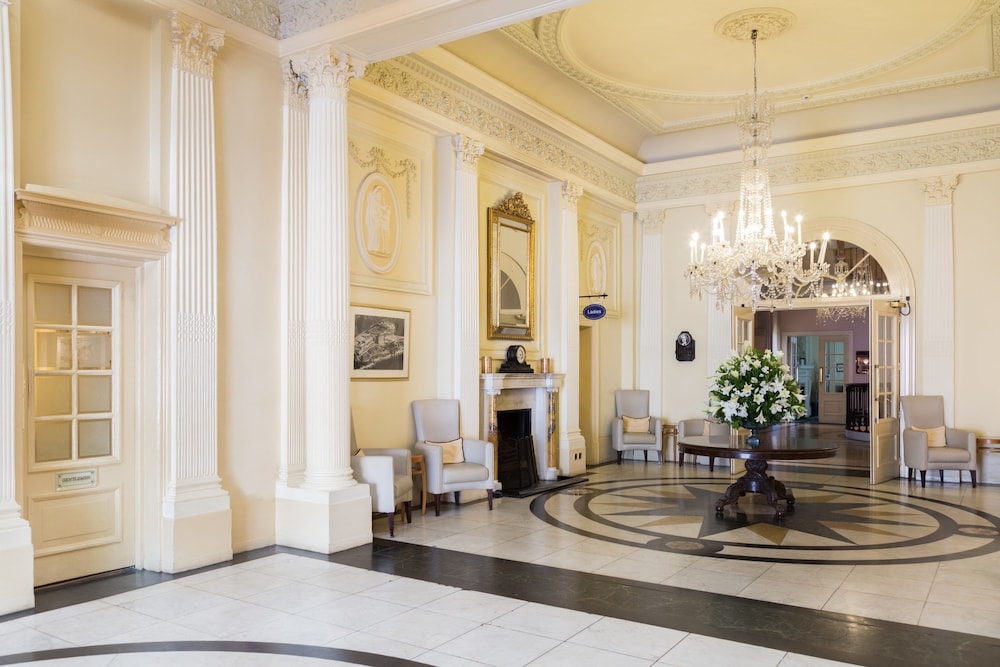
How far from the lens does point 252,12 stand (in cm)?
631

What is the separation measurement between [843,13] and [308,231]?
601 centimetres

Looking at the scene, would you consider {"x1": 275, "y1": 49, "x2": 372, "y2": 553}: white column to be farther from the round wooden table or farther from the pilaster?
the round wooden table

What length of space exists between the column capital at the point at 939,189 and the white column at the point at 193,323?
931cm

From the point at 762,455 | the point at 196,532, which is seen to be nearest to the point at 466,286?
the point at 762,455

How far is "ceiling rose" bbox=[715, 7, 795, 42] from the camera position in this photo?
8031mm

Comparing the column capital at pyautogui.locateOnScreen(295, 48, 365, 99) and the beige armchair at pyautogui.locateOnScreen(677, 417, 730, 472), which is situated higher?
the column capital at pyautogui.locateOnScreen(295, 48, 365, 99)

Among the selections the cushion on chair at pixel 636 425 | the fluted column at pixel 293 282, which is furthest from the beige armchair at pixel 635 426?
the fluted column at pixel 293 282

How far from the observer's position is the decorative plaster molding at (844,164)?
33.9ft

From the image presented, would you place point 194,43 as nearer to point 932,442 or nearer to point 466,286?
point 466,286

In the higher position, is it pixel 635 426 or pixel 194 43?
pixel 194 43

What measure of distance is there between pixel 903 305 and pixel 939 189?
1642 mm

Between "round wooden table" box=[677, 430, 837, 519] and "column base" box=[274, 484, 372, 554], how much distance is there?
346 cm

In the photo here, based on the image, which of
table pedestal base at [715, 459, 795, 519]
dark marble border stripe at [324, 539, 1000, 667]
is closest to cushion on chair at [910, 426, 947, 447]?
table pedestal base at [715, 459, 795, 519]

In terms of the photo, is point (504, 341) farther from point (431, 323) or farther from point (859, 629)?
point (859, 629)
